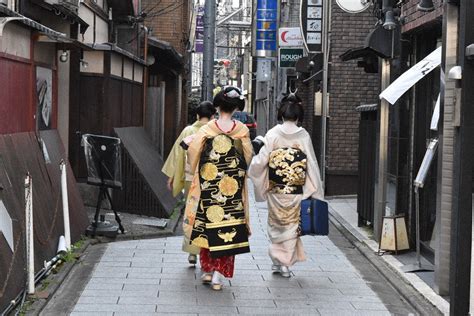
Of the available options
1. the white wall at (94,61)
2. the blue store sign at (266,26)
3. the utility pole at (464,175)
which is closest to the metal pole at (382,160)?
the white wall at (94,61)

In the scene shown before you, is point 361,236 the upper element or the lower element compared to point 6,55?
lower

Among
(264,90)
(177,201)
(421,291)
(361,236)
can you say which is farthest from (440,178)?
(264,90)

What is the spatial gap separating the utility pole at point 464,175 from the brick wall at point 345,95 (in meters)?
13.2

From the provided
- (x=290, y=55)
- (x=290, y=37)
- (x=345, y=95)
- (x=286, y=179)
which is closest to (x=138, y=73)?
(x=345, y=95)

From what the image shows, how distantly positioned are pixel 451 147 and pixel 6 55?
4.90 m

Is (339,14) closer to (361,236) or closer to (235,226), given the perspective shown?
(361,236)

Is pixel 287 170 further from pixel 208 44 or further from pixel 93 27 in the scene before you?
Answer: pixel 208 44

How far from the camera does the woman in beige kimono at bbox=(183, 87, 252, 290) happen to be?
861 cm

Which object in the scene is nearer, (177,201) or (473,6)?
(473,6)

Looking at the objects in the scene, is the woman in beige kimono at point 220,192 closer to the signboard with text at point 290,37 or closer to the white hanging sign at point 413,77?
the white hanging sign at point 413,77

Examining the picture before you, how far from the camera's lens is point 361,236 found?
12.6m

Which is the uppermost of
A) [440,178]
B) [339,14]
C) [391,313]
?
[339,14]

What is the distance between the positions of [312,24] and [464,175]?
48.2 feet

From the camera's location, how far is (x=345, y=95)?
19422mm
